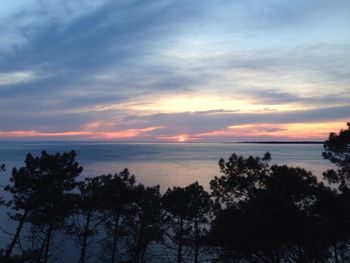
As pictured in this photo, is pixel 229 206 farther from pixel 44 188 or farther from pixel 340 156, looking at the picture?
pixel 44 188

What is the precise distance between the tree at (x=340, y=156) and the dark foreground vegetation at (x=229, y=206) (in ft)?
0.19

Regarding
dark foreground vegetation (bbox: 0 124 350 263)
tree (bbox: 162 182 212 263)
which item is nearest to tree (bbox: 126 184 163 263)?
dark foreground vegetation (bbox: 0 124 350 263)

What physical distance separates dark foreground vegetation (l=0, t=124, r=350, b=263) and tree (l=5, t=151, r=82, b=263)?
0.06 meters

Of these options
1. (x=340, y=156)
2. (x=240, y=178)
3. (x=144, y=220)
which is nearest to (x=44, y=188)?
(x=144, y=220)

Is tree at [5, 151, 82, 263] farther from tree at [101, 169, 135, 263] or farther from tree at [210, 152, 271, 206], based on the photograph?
tree at [210, 152, 271, 206]

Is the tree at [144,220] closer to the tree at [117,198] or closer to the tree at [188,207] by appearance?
the tree at [117,198]

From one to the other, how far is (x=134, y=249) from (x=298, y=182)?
38.1 feet


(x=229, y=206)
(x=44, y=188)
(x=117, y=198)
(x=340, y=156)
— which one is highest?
(x=340, y=156)

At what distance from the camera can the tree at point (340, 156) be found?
804 inches

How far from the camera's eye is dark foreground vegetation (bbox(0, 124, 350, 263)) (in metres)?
17.7

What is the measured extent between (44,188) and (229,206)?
1228 centimetres

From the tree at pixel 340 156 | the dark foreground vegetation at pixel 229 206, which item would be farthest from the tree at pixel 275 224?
the tree at pixel 340 156

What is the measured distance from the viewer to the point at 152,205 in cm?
2536

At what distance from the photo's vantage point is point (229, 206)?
69.8 ft
